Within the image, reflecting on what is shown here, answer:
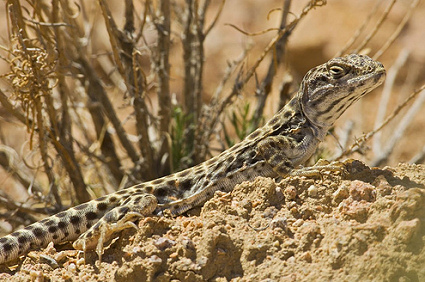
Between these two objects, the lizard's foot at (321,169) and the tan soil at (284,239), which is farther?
the lizard's foot at (321,169)

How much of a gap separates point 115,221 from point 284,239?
1163 millimetres

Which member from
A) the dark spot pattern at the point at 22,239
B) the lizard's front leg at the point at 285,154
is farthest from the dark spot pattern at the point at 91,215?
the lizard's front leg at the point at 285,154

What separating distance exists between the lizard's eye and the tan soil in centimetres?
66

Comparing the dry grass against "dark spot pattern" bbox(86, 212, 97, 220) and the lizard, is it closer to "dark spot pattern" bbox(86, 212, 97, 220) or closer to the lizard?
the lizard

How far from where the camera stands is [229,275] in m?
3.62

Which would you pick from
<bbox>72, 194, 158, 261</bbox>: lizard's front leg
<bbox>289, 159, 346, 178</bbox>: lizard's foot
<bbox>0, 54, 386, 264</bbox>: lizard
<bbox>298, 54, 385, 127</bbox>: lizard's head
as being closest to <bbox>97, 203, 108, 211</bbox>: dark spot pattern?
<bbox>0, 54, 386, 264</bbox>: lizard

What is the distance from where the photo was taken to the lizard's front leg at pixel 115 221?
4.04 meters

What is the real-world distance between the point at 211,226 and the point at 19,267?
1.30m

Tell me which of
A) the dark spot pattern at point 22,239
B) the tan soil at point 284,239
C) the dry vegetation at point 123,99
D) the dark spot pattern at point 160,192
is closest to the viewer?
the tan soil at point 284,239

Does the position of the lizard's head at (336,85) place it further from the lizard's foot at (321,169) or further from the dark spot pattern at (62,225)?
the dark spot pattern at (62,225)

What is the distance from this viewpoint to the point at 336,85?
4434 millimetres

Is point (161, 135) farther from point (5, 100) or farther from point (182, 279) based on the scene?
point (182, 279)

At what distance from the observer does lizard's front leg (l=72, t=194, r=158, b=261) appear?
13.3 feet

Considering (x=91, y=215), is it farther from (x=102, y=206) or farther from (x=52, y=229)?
(x=52, y=229)
